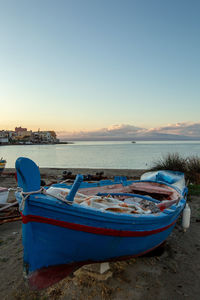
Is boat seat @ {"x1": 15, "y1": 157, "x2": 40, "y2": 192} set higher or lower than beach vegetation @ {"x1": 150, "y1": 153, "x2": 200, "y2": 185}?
higher

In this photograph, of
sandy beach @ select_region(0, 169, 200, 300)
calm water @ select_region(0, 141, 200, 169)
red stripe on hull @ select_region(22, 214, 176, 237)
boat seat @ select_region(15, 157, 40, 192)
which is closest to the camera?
boat seat @ select_region(15, 157, 40, 192)

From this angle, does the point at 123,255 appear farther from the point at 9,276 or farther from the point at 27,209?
the point at 9,276

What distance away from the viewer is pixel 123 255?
3537mm

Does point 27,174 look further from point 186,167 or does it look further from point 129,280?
point 186,167

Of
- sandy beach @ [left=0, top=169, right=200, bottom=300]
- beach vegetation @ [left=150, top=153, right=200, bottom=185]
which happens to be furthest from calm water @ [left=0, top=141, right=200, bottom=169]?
sandy beach @ [left=0, top=169, right=200, bottom=300]

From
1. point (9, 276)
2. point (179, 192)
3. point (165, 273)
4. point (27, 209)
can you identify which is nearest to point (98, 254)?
point (27, 209)

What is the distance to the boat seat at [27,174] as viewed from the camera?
273cm

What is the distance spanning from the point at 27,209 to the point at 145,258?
9.88 ft

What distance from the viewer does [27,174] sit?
2.78m

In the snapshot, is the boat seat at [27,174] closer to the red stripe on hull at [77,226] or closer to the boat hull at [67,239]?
the boat hull at [67,239]

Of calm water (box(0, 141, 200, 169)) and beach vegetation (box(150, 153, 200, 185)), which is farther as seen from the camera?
calm water (box(0, 141, 200, 169))

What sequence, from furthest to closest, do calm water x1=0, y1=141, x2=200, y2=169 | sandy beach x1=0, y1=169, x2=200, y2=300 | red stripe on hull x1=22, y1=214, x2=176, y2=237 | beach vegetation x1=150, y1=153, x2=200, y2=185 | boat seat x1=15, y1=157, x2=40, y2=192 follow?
calm water x1=0, y1=141, x2=200, y2=169 < beach vegetation x1=150, y1=153, x2=200, y2=185 < sandy beach x1=0, y1=169, x2=200, y2=300 < red stripe on hull x1=22, y1=214, x2=176, y2=237 < boat seat x1=15, y1=157, x2=40, y2=192

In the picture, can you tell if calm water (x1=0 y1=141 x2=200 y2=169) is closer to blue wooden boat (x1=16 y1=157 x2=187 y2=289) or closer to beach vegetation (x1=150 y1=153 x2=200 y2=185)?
beach vegetation (x1=150 y1=153 x2=200 y2=185)

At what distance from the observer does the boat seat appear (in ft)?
8.94
